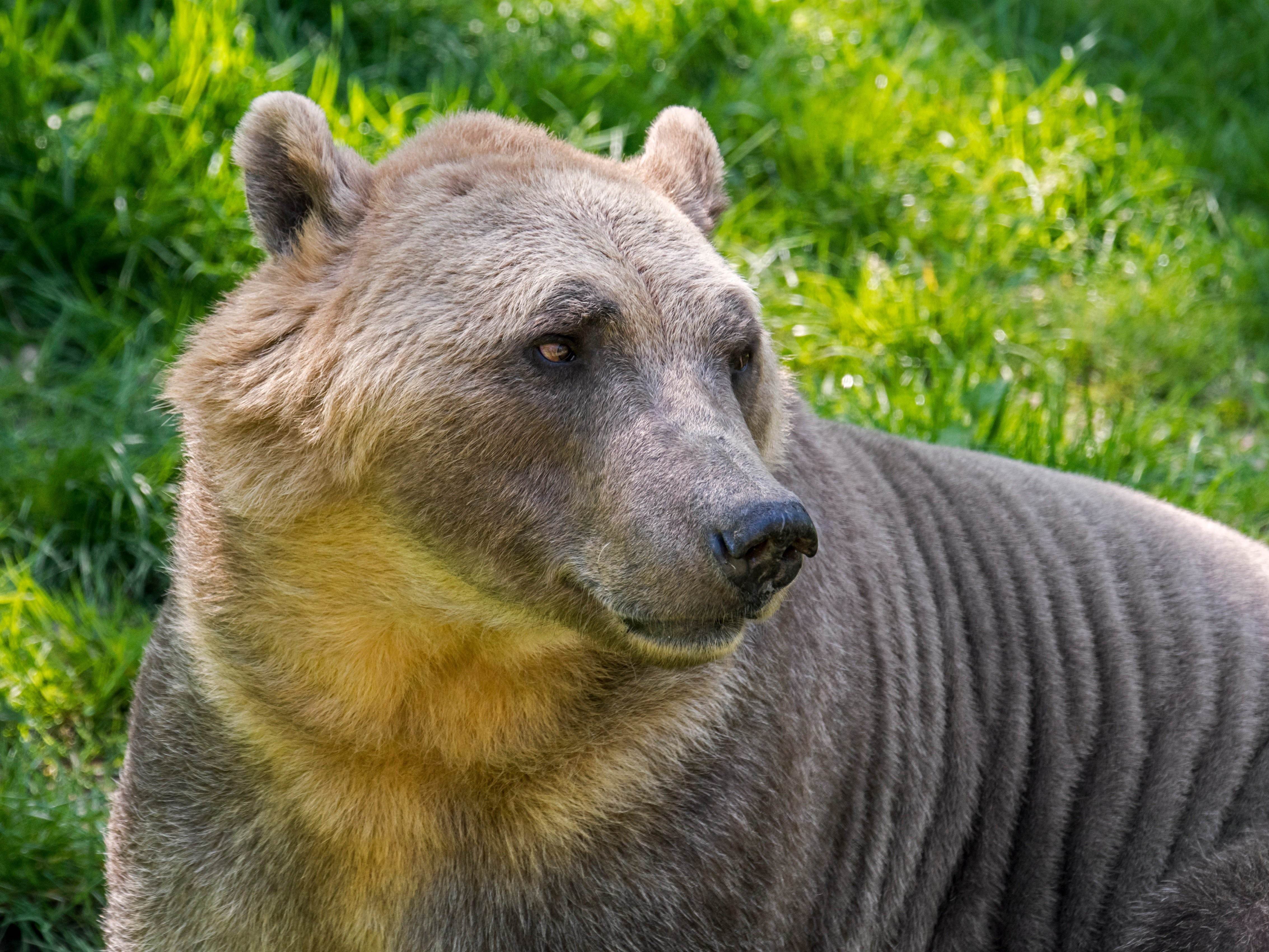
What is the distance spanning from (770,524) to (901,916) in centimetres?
173

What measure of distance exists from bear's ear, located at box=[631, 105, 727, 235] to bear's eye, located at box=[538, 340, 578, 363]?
0.73 metres

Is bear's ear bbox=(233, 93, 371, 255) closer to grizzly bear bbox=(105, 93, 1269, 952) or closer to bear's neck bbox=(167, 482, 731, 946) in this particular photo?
grizzly bear bbox=(105, 93, 1269, 952)

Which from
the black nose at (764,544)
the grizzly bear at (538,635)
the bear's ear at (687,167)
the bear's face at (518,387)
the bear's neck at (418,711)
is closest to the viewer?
the black nose at (764,544)

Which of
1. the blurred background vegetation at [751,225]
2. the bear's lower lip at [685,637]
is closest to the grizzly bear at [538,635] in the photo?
the bear's lower lip at [685,637]

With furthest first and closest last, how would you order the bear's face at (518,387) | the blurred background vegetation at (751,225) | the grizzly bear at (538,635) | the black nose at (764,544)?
the blurred background vegetation at (751,225), the grizzly bear at (538,635), the bear's face at (518,387), the black nose at (764,544)

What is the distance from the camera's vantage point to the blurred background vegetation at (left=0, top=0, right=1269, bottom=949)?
5.73m

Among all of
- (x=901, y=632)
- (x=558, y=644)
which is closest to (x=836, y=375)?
(x=901, y=632)

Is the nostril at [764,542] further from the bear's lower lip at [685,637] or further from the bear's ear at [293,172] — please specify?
the bear's ear at [293,172]

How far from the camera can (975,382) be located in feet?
21.7

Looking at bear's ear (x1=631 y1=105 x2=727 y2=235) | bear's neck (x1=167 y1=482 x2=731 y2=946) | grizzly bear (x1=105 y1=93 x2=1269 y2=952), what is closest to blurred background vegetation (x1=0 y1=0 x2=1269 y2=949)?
grizzly bear (x1=105 y1=93 x2=1269 y2=952)

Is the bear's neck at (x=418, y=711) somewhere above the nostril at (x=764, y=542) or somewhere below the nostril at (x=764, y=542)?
below

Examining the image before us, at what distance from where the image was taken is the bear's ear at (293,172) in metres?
3.72

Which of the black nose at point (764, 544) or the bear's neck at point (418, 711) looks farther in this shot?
the bear's neck at point (418, 711)

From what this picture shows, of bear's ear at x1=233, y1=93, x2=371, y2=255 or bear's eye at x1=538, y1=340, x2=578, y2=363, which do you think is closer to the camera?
bear's eye at x1=538, y1=340, x2=578, y2=363
